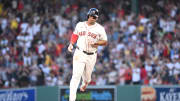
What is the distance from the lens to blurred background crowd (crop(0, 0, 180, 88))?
17.6m

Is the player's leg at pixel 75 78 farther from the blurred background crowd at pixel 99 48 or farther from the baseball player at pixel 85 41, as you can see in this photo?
the blurred background crowd at pixel 99 48

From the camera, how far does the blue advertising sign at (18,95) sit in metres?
13.8

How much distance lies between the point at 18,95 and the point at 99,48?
18.7ft

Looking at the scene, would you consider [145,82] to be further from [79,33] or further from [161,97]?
[79,33]

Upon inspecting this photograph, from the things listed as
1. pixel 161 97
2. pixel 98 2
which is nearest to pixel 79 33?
pixel 161 97

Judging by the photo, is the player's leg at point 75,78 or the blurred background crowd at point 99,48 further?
the blurred background crowd at point 99,48

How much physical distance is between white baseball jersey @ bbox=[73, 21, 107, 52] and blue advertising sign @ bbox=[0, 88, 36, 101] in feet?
13.6

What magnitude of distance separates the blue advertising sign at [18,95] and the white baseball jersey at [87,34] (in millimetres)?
4145

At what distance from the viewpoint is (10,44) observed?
64.1ft

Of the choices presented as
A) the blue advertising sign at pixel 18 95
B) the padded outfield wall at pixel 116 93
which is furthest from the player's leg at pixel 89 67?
the padded outfield wall at pixel 116 93

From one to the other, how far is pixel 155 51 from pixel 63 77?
12.2ft

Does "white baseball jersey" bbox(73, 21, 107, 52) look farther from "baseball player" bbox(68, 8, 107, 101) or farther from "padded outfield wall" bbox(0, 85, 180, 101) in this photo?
"padded outfield wall" bbox(0, 85, 180, 101)

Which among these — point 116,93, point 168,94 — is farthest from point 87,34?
point 168,94

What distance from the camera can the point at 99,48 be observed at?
19.2 m
